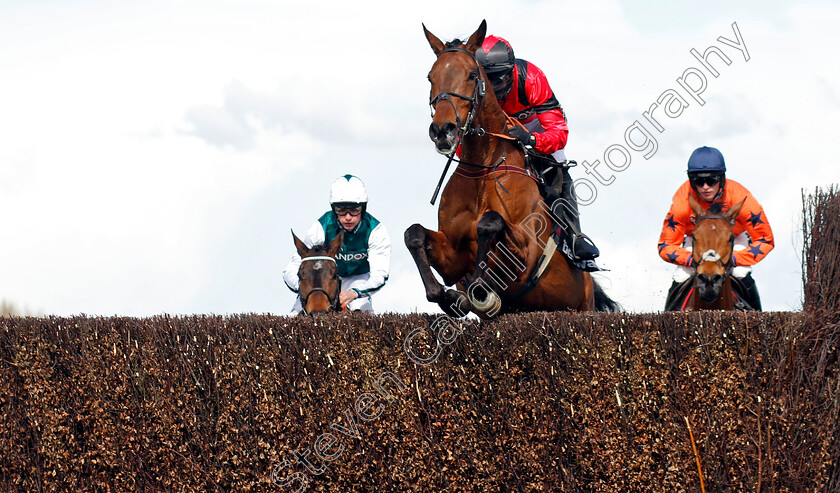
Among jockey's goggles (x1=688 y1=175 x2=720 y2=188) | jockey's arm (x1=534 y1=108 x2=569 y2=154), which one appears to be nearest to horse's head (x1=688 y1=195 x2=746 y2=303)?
jockey's goggles (x1=688 y1=175 x2=720 y2=188)

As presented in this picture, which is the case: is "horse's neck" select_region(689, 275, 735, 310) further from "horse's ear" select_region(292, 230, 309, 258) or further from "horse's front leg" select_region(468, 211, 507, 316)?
"horse's ear" select_region(292, 230, 309, 258)

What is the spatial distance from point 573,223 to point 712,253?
119cm

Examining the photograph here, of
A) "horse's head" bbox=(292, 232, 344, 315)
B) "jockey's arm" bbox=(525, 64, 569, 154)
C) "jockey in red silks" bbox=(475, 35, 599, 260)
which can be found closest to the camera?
"jockey in red silks" bbox=(475, 35, 599, 260)

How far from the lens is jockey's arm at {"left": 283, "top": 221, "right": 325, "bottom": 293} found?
26.2 ft

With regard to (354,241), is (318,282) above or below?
below

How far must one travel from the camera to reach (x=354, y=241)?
852cm

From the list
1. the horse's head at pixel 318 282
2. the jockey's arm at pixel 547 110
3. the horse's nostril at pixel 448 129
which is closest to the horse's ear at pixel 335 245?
the horse's head at pixel 318 282

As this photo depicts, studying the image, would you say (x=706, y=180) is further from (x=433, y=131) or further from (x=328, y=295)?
(x=328, y=295)

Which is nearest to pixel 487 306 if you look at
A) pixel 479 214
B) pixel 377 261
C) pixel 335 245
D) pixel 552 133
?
pixel 479 214

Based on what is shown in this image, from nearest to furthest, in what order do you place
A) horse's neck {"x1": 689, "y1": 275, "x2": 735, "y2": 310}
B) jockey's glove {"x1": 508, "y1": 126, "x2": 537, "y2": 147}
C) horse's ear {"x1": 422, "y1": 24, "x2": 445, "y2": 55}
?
horse's ear {"x1": 422, "y1": 24, "x2": 445, "y2": 55} < horse's neck {"x1": 689, "y1": 275, "x2": 735, "y2": 310} < jockey's glove {"x1": 508, "y1": 126, "x2": 537, "y2": 147}

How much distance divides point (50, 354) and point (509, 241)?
10.7ft

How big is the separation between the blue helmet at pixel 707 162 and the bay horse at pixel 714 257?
1.88 feet

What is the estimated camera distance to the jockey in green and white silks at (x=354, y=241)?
27.0ft

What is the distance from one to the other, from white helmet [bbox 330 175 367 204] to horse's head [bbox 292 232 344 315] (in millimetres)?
740
